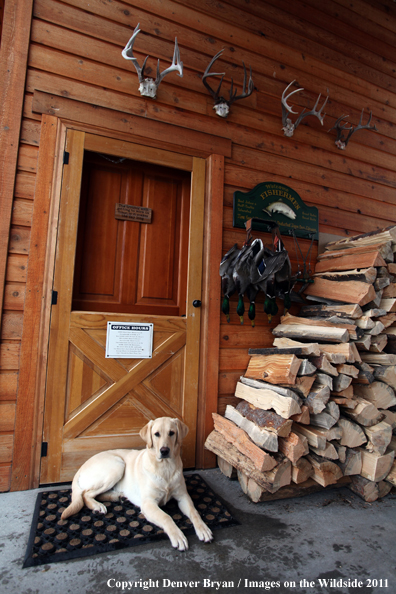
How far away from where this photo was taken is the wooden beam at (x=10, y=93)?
2.54 m

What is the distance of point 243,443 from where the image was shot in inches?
97.3

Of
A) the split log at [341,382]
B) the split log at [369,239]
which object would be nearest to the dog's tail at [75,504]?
the split log at [341,382]

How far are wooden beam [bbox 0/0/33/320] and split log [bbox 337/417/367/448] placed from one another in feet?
8.55

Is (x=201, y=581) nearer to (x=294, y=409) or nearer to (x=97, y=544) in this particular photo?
(x=97, y=544)

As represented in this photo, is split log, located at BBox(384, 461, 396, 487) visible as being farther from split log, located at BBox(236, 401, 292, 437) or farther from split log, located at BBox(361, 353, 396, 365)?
split log, located at BBox(236, 401, 292, 437)

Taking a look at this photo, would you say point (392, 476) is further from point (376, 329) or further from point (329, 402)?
point (376, 329)

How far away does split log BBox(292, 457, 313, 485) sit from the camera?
230cm

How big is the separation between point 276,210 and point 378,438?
2.20 m

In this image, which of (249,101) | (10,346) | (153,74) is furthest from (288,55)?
(10,346)

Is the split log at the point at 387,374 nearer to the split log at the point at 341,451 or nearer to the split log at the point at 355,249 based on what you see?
the split log at the point at 341,451

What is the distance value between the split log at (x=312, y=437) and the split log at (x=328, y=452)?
4 centimetres

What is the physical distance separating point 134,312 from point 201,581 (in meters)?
1.98


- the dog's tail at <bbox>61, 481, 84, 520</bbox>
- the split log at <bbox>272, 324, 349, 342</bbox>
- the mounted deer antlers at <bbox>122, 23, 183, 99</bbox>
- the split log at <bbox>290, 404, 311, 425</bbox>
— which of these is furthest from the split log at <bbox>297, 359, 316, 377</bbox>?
the mounted deer antlers at <bbox>122, 23, 183, 99</bbox>

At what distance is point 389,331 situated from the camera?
114 inches
